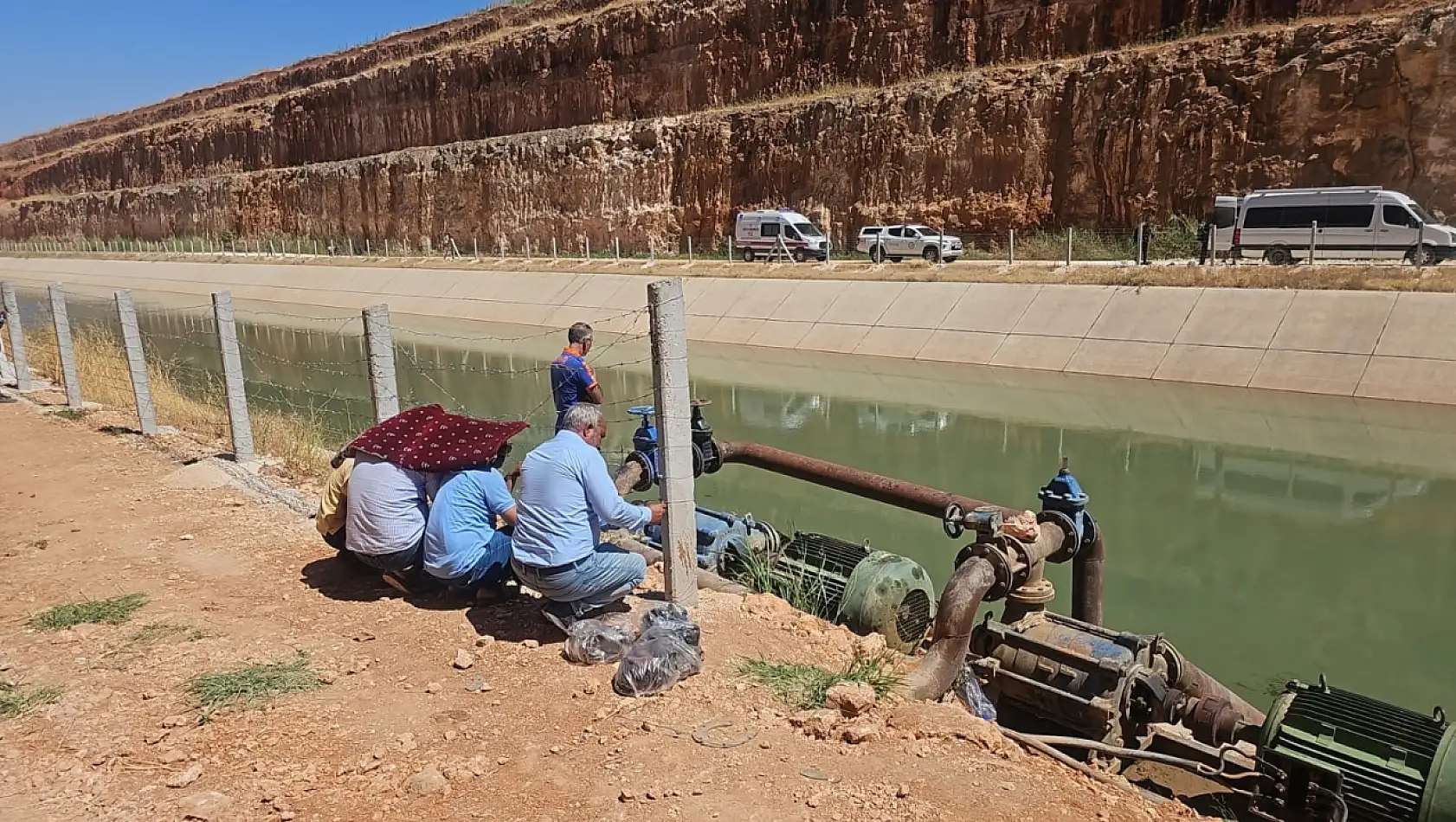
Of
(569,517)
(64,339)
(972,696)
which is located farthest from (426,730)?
(64,339)

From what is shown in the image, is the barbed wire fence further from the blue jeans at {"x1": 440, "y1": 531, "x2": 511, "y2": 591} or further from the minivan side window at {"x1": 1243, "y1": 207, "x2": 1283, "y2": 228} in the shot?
the minivan side window at {"x1": 1243, "y1": 207, "x2": 1283, "y2": 228}

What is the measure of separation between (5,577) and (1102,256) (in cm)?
2619

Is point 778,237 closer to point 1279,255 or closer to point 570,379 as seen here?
point 1279,255

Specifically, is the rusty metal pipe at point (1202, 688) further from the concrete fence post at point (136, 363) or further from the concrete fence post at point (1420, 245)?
the concrete fence post at point (1420, 245)

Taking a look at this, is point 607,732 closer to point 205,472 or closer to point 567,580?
point 567,580

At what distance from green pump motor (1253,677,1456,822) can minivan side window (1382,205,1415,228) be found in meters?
20.0

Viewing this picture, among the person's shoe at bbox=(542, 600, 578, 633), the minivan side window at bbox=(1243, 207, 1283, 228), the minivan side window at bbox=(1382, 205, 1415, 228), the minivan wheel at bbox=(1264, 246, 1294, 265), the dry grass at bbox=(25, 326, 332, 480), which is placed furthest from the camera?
the minivan side window at bbox=(1243, 207, 1283, 228)

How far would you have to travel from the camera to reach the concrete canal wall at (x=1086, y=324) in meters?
15.6

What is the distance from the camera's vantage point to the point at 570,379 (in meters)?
7.88

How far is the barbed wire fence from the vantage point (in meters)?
11.0

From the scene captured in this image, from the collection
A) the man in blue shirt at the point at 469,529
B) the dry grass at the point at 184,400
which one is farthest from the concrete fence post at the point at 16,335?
the man in blue shirt at the point at 469,529

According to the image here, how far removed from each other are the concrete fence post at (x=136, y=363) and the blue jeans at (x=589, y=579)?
8065 millimetres

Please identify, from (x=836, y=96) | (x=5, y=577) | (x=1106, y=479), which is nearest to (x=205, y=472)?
(x=5, y=577)

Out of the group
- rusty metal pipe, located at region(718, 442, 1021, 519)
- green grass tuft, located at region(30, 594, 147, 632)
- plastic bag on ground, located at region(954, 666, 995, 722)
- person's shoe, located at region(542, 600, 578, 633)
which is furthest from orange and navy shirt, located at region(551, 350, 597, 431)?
plastic bag on ground, located at region(954, 666, 995, 722)
